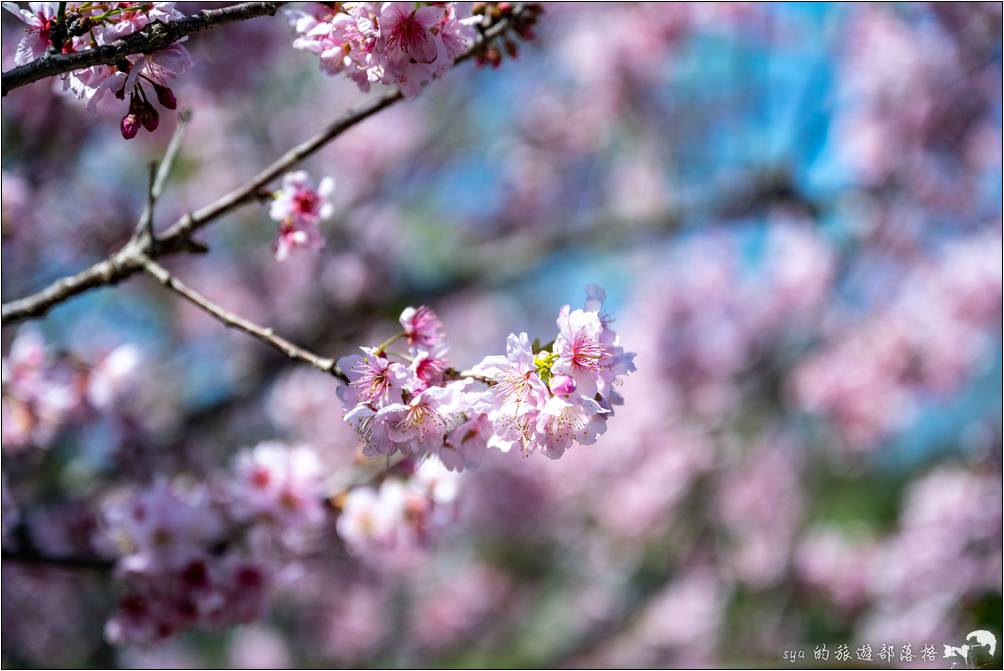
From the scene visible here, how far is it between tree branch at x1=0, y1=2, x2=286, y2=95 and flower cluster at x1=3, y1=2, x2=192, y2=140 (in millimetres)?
40

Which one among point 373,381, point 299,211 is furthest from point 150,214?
point 373,381

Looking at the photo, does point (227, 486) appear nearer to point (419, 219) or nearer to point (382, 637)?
point (419, 219)

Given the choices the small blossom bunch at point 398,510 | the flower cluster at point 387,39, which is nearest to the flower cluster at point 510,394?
the flower cluster at point 387,39

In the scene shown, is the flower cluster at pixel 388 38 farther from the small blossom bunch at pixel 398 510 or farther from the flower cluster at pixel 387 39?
the small blossom bunch at pixel 398 510

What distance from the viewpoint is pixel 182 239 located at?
1471 millimetres

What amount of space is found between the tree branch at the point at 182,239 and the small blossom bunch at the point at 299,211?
Result: 51mm

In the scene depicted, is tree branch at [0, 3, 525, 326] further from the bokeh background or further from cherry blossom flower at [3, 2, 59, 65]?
the bokeh background

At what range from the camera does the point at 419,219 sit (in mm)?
5871

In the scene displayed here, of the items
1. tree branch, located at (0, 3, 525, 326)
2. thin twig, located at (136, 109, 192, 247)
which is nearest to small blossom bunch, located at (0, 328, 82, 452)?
tree branch, located at (0, 3, 525, 326)

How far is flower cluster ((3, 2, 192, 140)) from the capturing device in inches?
42.4

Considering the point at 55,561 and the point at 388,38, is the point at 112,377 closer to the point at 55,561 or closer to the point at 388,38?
the point at 55,561

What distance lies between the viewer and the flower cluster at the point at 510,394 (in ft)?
3.53

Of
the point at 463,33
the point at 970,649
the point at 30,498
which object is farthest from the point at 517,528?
the point at 463,33

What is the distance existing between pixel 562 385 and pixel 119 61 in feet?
2.41
